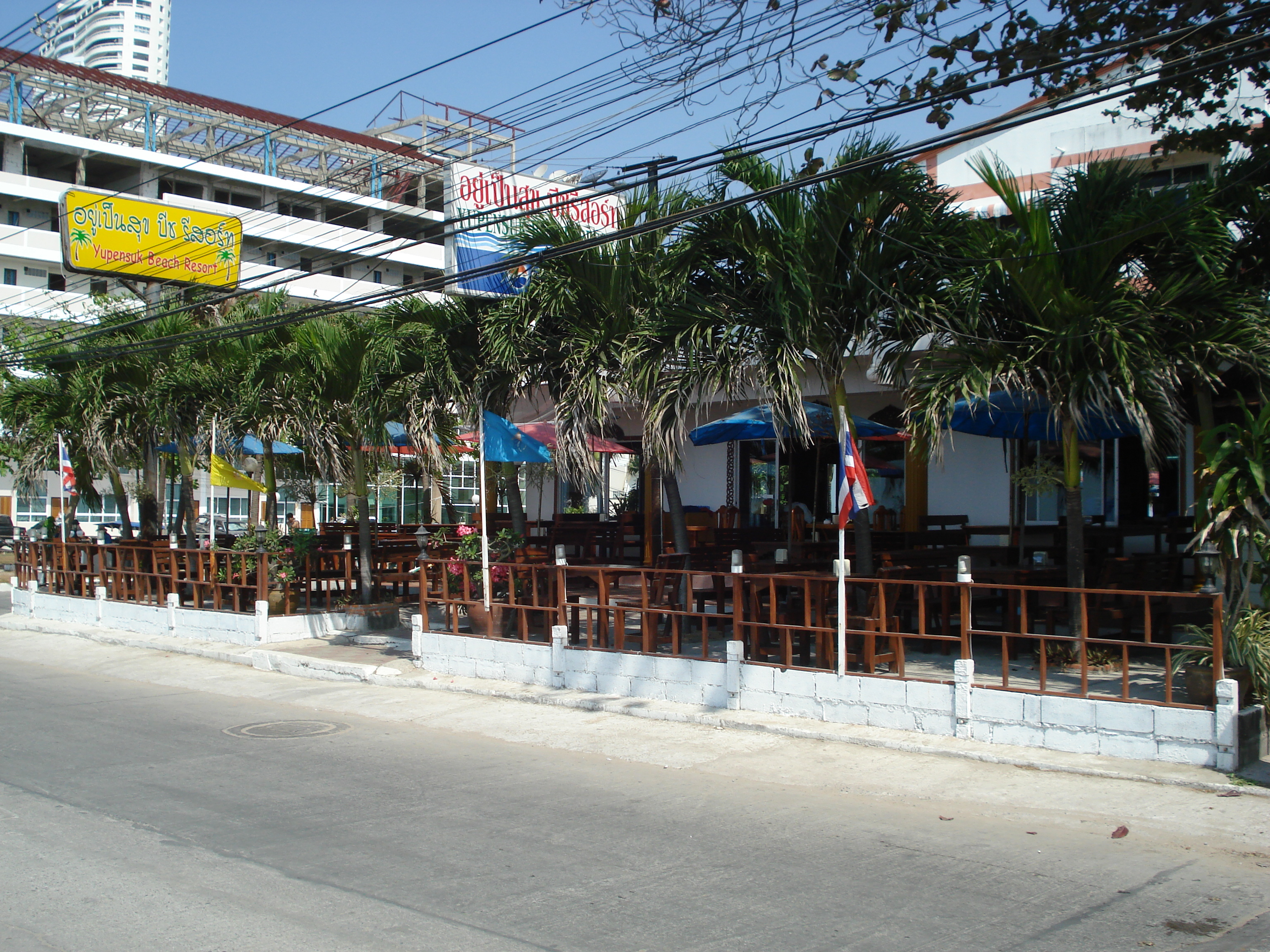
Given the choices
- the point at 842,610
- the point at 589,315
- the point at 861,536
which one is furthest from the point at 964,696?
the point at 589,315

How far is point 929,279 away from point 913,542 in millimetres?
4961

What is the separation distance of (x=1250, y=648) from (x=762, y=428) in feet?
20.7

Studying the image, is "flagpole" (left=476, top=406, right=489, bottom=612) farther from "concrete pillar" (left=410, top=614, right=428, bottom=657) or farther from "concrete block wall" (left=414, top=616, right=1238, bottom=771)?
"concrete pillar" (left=410, top=614, right=428, bottom=657)

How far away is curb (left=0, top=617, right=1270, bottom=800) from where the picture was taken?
24.6ft

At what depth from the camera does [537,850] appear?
19.9 ft

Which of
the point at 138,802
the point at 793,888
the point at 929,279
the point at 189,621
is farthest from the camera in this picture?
the point at 189,621

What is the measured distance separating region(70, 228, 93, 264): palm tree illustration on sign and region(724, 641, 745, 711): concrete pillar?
2164 cm

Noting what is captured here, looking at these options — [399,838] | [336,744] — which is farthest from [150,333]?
[399,838]

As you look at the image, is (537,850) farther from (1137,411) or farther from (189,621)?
(189,621)

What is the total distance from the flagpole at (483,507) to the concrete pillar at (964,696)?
5363mm

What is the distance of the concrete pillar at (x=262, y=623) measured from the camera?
1505 cm

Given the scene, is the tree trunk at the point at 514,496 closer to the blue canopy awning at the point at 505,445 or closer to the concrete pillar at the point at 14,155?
the blue canopy awning at the point at 505,445

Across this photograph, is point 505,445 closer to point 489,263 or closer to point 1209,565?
point 489,263

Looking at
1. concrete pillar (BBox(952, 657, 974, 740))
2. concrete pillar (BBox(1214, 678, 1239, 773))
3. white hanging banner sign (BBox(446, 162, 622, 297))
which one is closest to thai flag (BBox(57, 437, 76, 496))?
white hanging banner sign (BBox(446, 162, 622, 297))
